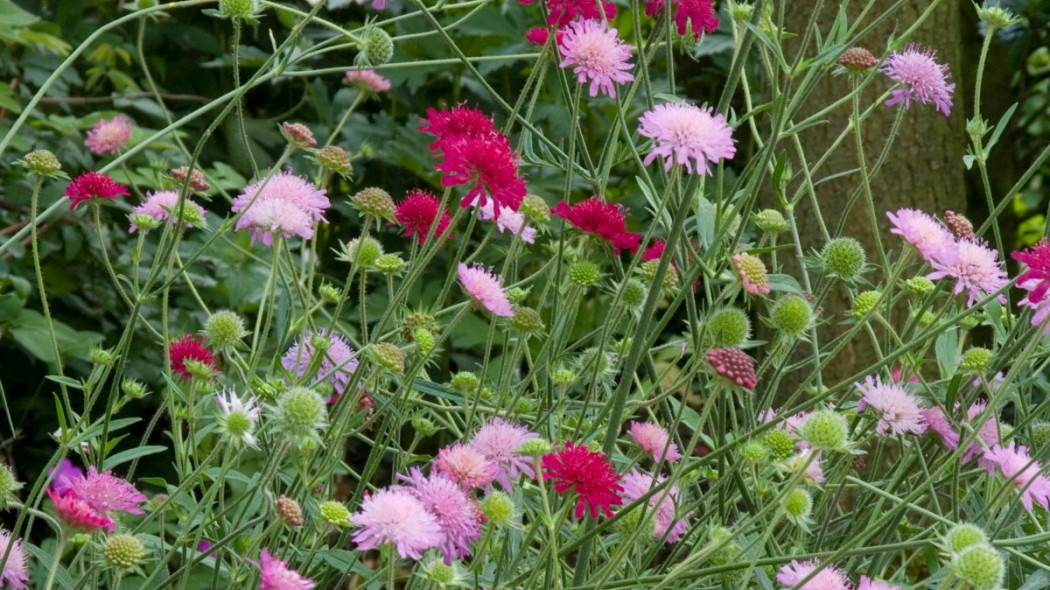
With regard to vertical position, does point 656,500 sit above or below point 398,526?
below

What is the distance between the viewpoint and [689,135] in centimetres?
98

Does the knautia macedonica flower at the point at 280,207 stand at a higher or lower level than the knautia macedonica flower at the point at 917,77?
lower

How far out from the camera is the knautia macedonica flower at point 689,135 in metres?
0.97

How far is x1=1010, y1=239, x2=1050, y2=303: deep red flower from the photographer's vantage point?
3.48 ft

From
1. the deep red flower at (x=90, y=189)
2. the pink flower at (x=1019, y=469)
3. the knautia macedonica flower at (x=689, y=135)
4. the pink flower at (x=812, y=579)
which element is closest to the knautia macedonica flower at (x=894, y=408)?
the pink flower at (x=1019, y=469)

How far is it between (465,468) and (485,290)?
196 mm

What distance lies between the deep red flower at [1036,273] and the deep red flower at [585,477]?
39 centimetres

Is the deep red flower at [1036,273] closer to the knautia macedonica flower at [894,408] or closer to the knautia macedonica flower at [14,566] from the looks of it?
the knautia macedonica flower at [894,408]

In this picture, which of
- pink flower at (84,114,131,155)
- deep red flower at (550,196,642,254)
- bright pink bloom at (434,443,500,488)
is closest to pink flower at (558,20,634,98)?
deep red flower at (550,196,642,254)

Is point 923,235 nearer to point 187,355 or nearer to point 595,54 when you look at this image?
point 595,54

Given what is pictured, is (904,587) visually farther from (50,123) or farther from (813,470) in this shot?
(50,123)

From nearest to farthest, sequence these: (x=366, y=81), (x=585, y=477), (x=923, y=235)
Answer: (x=585, y=477) → (x=923, y=235) → (x=366, y=81)

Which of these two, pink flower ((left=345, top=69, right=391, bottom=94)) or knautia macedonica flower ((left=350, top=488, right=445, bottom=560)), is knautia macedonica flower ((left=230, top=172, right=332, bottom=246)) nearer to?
knautia macedonica flower ((left=350, top=488, right=445, bottom=560))

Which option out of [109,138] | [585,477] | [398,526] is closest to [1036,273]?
[585,477]
